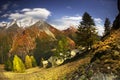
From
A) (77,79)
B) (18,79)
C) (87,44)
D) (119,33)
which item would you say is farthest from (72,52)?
(77,79)

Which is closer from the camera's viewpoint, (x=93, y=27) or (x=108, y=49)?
(x=108, y=49)

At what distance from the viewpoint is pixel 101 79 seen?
1455 centimetres

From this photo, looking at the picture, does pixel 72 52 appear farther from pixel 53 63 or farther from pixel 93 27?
pixel 93 27

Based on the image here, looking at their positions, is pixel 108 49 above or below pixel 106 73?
above

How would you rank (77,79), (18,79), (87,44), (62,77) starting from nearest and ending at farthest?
(77,79), (62,77), (18,79), (87,44)

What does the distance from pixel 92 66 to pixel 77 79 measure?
130cm

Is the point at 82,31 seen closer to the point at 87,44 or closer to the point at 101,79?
the point at 87,44

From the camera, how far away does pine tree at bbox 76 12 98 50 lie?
38.8 metres

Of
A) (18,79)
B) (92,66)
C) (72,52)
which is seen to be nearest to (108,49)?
(92,66)

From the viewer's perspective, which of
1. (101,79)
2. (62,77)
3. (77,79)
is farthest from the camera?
(62,77)

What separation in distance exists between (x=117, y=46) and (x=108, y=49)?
656 mm

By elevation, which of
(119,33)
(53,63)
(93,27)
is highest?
(93,27)

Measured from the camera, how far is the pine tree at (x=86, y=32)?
38.8m

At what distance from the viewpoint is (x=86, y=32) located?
39062 mm
